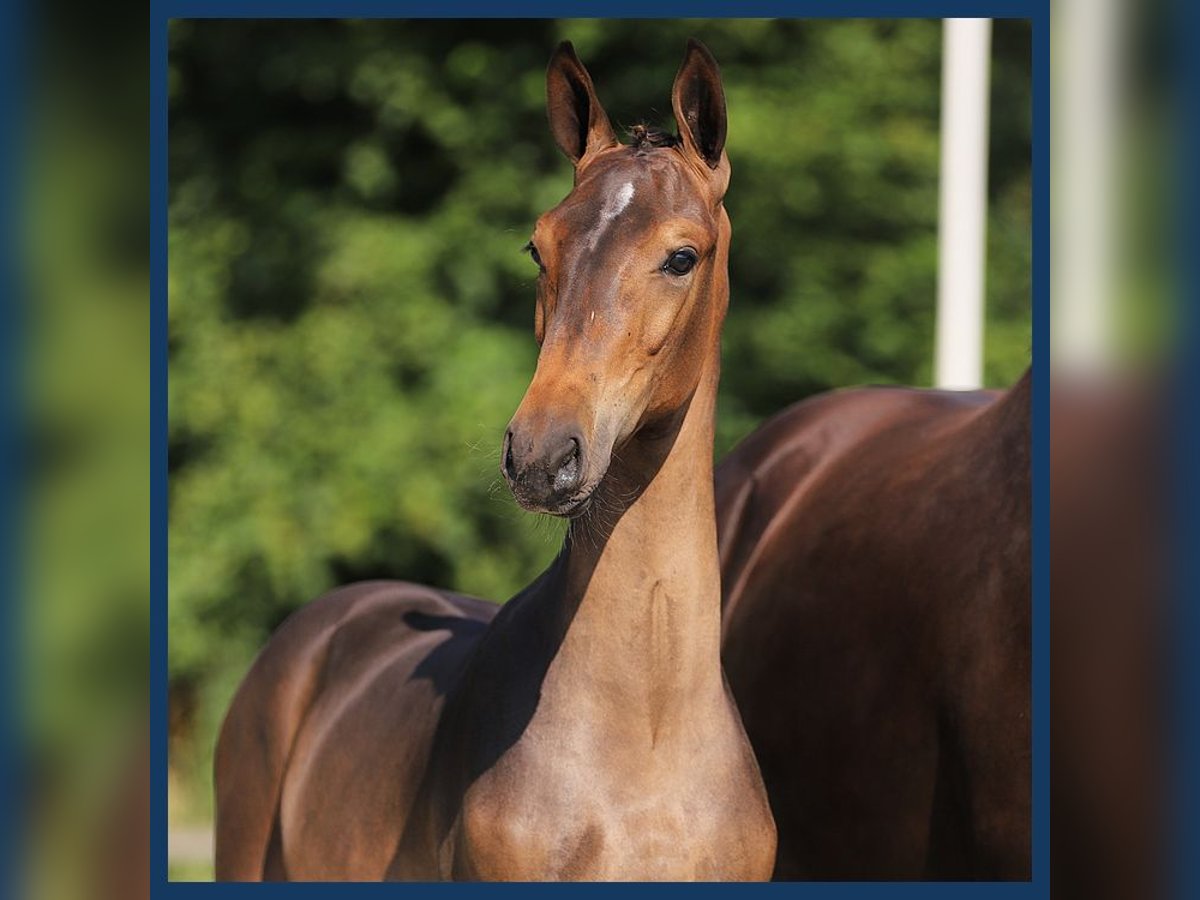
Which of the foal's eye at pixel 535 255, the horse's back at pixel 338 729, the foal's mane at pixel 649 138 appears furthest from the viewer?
the horse's back at pixel 338 729

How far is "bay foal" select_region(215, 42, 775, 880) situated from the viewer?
307 centimetres

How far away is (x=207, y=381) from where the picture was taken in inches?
354

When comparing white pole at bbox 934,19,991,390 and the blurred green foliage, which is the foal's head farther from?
the blurred green foliage

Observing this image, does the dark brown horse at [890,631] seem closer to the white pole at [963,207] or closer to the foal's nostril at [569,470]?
the foal's nostril at [569,470]

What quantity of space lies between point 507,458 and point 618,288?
43 cm

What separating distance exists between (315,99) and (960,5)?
703 centimetres

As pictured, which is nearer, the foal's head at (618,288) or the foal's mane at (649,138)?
the foal's head at (618,288)

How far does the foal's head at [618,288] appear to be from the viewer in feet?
9.45

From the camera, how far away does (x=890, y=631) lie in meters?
4.04

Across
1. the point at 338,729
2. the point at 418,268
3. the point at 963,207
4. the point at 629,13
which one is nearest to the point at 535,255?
the point at 629,13

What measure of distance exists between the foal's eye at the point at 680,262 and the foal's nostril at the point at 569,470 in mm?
450
